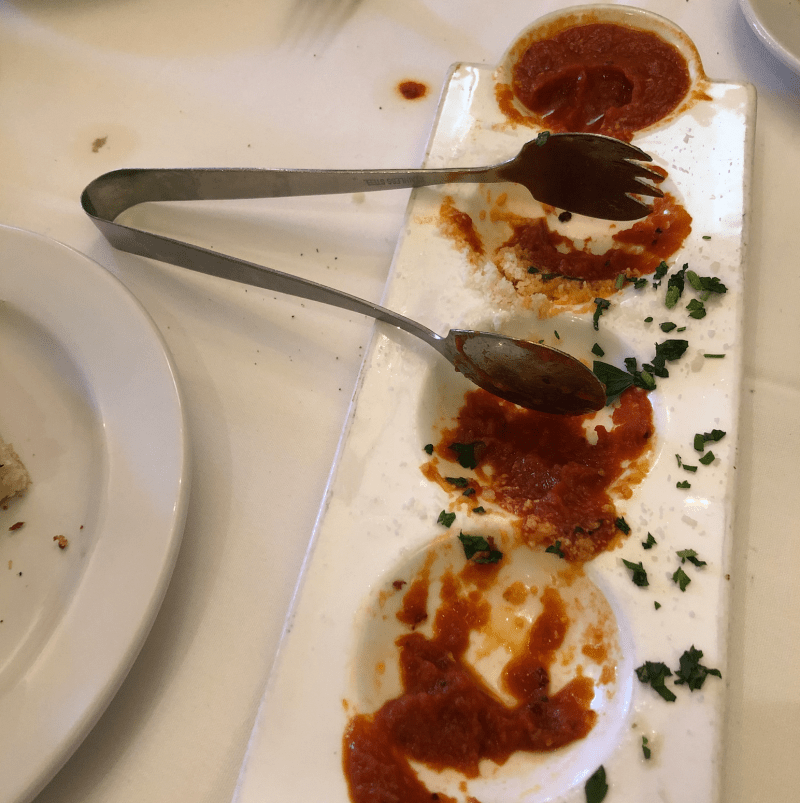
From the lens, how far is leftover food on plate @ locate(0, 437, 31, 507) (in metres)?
1.04

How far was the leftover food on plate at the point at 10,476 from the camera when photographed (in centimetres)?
104

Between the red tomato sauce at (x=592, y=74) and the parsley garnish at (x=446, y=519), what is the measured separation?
32.3 inches

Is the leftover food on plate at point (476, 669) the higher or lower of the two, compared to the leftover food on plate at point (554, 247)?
lower

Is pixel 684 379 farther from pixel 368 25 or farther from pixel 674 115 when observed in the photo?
pixel 368 25

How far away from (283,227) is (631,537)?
2.92 ft

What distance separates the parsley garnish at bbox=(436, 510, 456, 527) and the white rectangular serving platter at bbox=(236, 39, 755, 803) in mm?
11

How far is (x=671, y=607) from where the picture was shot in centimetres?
87

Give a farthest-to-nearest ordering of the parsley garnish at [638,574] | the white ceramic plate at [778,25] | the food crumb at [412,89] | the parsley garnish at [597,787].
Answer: the food crumb at [412,89], the white ceramic plate at [778,25], the parsley garnish at [638,574], the parsley garnish at [597,787]

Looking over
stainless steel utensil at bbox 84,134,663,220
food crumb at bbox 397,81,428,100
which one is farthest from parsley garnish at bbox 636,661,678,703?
food crumb at bbox 397,81,428,100

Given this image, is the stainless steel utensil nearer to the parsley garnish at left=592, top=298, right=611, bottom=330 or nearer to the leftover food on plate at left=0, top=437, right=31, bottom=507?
the parsley garnish at left=592, top=298, right=611, bottom=330

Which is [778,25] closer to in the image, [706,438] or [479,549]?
[706,438]

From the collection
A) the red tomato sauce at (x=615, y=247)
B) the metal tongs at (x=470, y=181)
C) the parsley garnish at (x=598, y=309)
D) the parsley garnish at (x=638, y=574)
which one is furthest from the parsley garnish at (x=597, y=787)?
the red tomato sauce at (x=615, y=247)

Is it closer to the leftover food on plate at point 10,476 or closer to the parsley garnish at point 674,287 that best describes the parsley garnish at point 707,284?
the parsley garnish at point 674,287

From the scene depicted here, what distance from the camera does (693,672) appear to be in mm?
817
